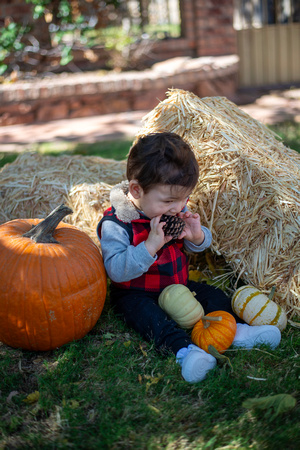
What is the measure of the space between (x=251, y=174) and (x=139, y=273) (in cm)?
105

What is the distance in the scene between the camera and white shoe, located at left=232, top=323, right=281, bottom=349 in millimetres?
2719

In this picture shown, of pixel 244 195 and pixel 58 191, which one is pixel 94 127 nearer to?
pixel 58 191

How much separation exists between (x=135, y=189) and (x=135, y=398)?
1.21 m

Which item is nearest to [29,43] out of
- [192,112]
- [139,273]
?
[192,112]

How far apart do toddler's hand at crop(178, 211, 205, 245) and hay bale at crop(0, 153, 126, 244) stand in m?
0.97

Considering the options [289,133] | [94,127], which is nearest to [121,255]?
[289,133]

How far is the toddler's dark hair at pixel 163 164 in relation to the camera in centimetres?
271

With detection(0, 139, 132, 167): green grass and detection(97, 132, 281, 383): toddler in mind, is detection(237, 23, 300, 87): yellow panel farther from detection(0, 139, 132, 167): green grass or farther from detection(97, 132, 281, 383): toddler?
detection(97, 132, 281, 383): toddler

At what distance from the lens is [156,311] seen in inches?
112

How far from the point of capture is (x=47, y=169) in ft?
14.3

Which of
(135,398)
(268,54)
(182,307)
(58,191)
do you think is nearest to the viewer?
(135,398)

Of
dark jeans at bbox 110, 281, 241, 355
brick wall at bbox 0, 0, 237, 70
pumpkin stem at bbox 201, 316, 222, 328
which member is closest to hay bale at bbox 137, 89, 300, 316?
dark jeans at bbox 110, 281, 241, 355

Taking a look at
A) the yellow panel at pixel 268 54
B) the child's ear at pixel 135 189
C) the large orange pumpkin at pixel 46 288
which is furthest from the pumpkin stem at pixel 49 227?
the yellow panel at pixel 268 54

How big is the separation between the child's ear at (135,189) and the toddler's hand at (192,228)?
0.35 metres
